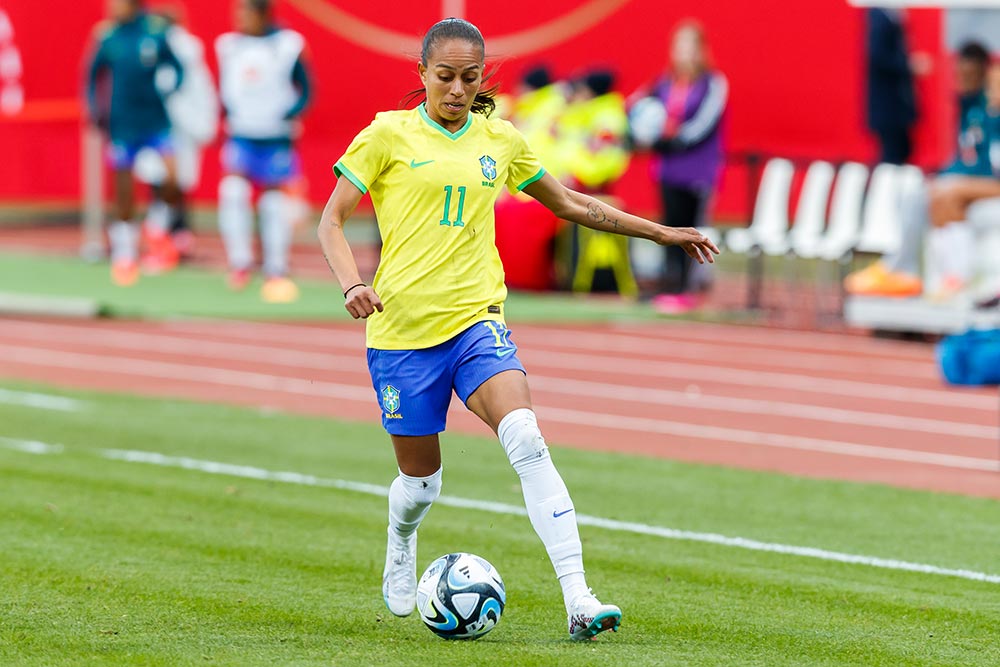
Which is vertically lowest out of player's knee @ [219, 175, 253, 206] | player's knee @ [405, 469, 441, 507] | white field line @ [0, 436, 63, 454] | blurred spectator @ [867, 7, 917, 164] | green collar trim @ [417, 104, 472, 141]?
white field line @ [0, 436, 63, 454]

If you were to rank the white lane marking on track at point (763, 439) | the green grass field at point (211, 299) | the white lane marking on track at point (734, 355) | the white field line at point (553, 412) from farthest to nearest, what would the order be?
the green grass field at point (211, 299) → the white lane marking on track at point (734, 355) → the white field line at point (553, 412) → the white lane marking on track at point (763, 439)

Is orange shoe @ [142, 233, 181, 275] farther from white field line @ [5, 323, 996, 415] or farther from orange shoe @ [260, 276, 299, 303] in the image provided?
white field line @ [5, 323, 996, 415]

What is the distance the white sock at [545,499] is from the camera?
268 inches

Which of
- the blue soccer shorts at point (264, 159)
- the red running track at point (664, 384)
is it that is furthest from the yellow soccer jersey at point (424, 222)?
the blue soccer shorts at point (264, 159)

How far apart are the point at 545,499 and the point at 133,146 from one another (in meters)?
16.9

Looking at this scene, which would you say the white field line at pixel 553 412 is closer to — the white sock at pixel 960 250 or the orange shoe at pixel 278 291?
the orange shoe at pixel 278 291

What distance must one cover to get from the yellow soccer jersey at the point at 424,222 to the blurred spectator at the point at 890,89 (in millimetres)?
17440

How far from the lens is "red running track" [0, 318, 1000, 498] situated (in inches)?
491

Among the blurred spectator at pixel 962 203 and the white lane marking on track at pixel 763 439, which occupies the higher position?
the blurred spectator at pixel 962 203

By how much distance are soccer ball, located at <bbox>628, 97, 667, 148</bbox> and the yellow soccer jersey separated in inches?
519

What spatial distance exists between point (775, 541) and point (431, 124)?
324 cm

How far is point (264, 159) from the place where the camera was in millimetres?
20891

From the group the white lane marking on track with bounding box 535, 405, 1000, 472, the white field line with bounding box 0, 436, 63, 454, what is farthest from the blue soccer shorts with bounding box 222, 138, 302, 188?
the white field line with bounding box 0, 436, 63, 454

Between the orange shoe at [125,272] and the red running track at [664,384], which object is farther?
the orange shoe at [125,272]
